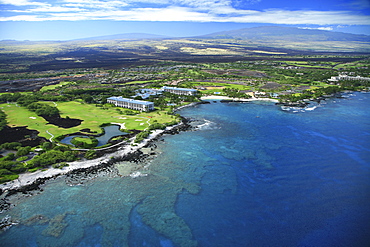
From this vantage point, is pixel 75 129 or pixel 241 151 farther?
pixel 75 129

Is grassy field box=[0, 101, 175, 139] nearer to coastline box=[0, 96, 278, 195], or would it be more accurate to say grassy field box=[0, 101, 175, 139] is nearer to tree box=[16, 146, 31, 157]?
tree box=[16, 146, 31, 157]

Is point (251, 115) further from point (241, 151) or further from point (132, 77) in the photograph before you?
point (132, 77)

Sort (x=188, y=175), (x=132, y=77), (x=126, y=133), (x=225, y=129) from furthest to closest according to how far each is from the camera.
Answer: (x=132, y=77) → (x=225, y=129) → (x=126, y=133) → (x=188, y=175)

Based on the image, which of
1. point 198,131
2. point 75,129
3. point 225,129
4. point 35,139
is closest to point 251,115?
point 225,129

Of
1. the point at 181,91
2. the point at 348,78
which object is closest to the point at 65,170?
the point at 181,91

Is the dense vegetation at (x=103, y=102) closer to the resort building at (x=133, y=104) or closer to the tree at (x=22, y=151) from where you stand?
the tree at (x=22, y=151)
